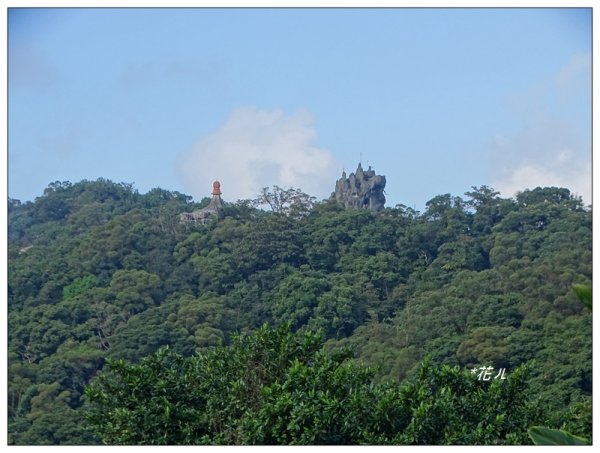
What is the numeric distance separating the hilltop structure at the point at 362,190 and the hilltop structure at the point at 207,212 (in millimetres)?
2976

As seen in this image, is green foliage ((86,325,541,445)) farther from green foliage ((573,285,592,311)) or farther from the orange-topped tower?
the orange-topped tower

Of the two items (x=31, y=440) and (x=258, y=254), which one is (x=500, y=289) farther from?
(x=31, y=440)

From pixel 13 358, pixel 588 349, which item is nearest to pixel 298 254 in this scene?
pixel 13 358

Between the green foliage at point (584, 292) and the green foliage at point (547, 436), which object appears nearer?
the green foliage at point (584, 292)

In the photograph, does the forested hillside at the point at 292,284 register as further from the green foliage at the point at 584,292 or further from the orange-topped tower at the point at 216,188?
the green foliage at the point at 584,292

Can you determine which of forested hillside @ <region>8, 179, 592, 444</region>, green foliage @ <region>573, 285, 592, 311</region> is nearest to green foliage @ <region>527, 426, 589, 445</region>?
green foliage @ <region>573, 285, 592, 311</region>

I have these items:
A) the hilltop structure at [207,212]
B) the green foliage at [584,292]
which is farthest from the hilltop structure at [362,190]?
the green foliage at [584,292]

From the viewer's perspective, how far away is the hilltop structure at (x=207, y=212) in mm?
26688

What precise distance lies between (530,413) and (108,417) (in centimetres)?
318

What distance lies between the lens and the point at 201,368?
29.0 ft

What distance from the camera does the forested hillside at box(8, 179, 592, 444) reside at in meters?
18.0

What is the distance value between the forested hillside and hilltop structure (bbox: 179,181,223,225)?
27 cm

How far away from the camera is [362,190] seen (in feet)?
86.7

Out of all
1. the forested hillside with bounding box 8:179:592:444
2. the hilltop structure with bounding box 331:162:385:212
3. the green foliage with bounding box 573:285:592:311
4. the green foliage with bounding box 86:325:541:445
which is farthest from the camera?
the hilltop structure with bounding box 331:162:385:212
